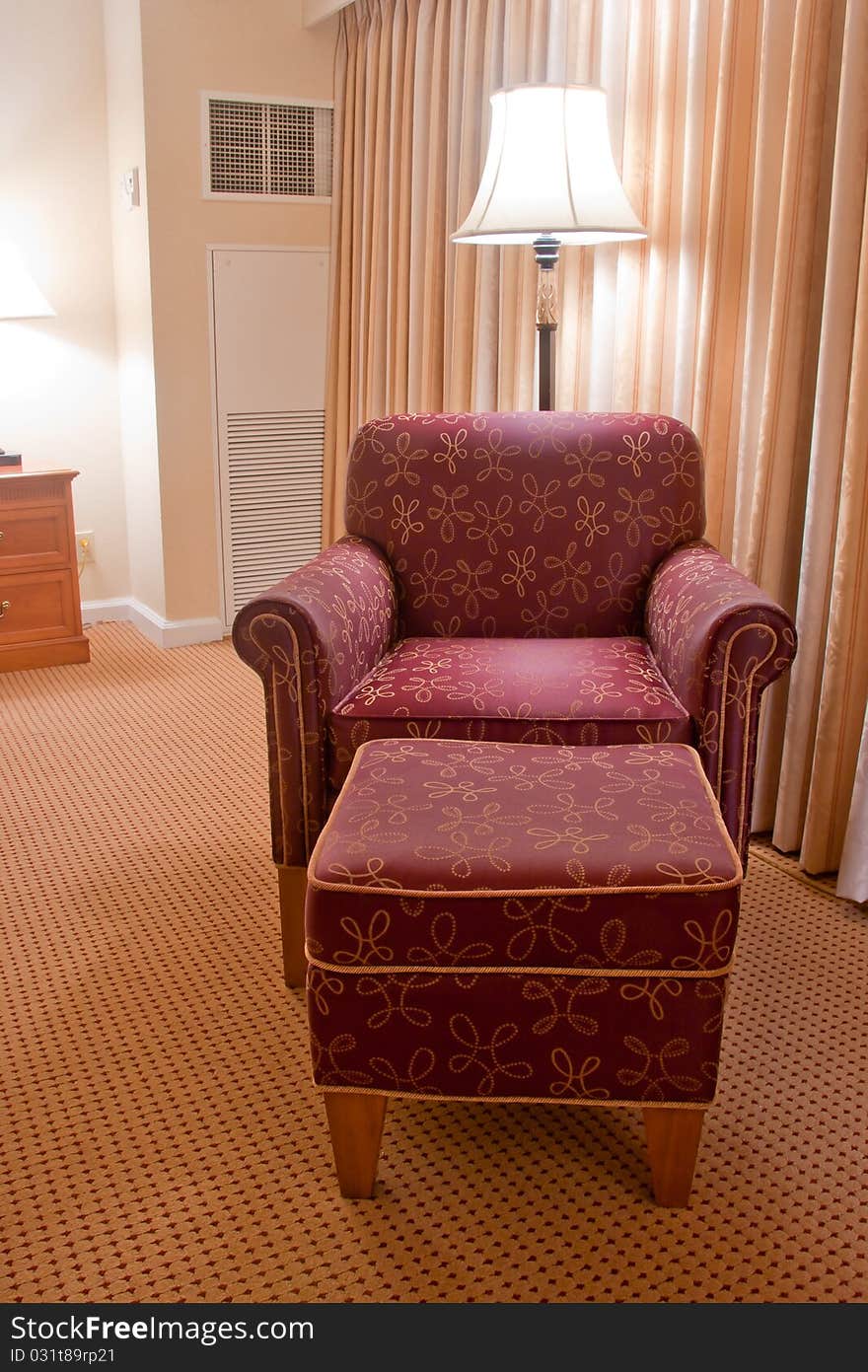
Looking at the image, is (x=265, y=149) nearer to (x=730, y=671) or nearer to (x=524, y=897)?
(x=730, y=671)

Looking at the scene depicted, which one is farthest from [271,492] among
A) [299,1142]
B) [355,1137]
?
[355,1137]

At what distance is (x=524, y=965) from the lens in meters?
1.44

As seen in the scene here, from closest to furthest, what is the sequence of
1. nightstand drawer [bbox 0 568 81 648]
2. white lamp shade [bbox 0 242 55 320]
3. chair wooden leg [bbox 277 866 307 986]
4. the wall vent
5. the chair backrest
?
1. chair wooden leg [bbox 277 866 307 986]
2. the chair backrest
3. white lamp shade [bbox 0 242 55 320]
4. nightstand drawer [bbox 0 568 81 648]
5. the wall vent

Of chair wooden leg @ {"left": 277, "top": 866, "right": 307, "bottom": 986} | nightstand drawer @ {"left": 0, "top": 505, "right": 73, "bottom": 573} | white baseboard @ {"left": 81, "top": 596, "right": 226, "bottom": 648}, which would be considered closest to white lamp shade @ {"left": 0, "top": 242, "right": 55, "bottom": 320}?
nightstand drawer @ {"left": 0, "top": 505, "right": 73, "bottom": 573}

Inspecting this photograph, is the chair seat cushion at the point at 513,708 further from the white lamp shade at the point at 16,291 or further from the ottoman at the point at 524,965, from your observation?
the white lamp shade at the point at 16,291

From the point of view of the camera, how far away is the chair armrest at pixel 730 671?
1886 mm

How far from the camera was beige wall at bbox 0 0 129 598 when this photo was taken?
3.93 metres

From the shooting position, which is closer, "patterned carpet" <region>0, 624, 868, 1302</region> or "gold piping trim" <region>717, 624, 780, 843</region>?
"patterned carpet" <region>0, 624, 868, 1302</region>

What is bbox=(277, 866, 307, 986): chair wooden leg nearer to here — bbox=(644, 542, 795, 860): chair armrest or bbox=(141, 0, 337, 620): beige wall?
bbox=(644, 542, 795, 860): chair armrest

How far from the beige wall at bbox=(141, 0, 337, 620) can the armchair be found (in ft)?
5.67

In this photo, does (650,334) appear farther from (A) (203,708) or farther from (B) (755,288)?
(A) (203,708)

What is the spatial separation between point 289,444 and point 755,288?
2.14m

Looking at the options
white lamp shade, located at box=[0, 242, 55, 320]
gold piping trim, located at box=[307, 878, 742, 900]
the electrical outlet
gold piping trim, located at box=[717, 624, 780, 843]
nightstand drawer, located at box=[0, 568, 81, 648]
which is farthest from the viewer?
the electrical outlet

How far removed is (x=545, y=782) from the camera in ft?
5.40
